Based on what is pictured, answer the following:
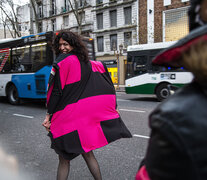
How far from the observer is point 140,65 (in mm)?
11242

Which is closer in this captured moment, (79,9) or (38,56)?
(38,56)

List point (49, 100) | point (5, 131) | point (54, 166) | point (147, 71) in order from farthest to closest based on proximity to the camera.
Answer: point (147, 71), point (5, 131), point (54, 166), point (49, 100)

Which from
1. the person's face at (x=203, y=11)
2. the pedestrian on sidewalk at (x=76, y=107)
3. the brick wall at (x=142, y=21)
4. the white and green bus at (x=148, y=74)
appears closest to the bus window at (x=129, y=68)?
the white and green bus at (x=148, y=74)

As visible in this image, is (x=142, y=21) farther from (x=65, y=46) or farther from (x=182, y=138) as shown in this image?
(x=182, y=138)

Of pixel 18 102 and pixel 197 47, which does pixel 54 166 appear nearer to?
pixel 197 47

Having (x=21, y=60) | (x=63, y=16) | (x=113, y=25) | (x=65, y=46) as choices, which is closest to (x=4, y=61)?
(x=21, y=60)

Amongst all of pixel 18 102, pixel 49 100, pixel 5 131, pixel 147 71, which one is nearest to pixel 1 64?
pixel 18 102

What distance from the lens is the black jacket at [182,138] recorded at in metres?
0.65

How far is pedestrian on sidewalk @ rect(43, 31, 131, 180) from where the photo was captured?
209 cm

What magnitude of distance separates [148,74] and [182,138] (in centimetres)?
1051

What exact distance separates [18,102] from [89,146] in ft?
28.0

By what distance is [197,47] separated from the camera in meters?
0.69

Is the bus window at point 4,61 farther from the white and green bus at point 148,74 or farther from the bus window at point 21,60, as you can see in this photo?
the white and green bus at point 148,74

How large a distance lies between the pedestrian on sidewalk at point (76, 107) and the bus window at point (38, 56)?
648 centimetres
